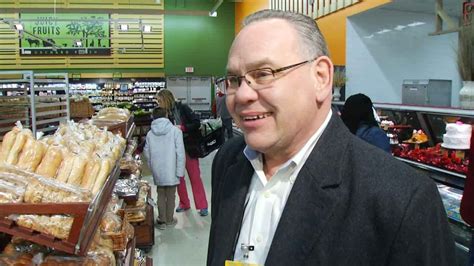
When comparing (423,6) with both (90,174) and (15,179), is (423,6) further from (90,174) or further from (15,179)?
(15,179)

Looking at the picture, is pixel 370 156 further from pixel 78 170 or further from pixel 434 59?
pixel 434 59

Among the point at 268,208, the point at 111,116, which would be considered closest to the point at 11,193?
the point at 268,208

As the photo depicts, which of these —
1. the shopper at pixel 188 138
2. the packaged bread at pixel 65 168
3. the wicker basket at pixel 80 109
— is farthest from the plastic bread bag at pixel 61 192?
the wicker basket at pixel 80 109

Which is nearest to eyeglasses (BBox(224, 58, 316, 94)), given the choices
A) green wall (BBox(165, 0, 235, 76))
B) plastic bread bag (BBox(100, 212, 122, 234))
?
plastic bread bag (BBox(100, 212, 122, 234))

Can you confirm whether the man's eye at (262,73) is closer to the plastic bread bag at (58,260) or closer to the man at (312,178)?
the man at (312,178)

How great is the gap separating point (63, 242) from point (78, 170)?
39 centimetres

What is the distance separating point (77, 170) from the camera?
5.78 feet

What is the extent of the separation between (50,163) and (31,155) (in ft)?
0.28

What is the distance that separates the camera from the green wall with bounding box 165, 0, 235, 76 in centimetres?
1566

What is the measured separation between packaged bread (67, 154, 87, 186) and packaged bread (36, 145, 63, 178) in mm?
66

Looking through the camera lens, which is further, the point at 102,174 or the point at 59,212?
the point at 102,174

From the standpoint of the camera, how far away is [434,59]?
7.49 m

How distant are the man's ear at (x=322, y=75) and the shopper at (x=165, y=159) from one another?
449 centimetres

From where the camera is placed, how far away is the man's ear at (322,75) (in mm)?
1136
